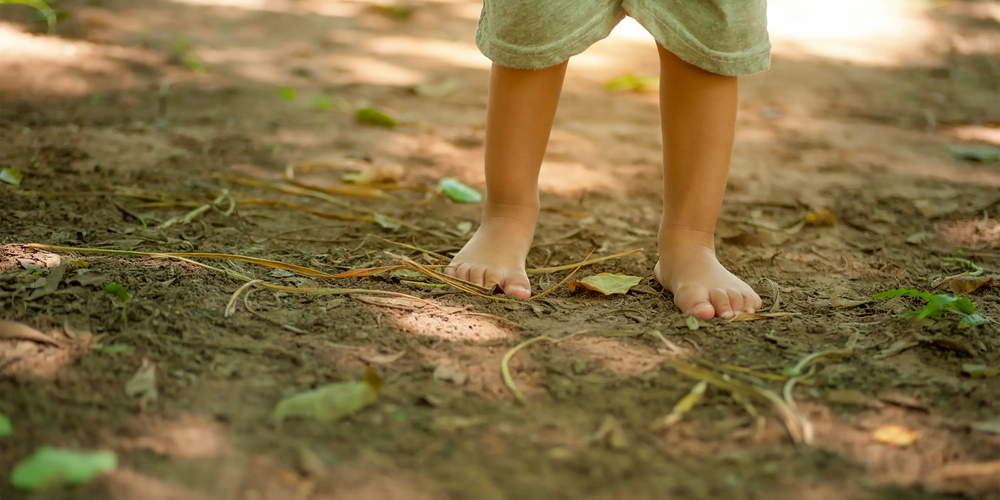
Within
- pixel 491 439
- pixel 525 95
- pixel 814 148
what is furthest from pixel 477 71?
pixel 491 439

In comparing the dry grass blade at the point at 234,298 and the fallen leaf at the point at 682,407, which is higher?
the fallen leaf at the point at 682,407

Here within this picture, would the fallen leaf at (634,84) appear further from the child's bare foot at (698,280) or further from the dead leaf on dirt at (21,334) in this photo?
the dead leaf on dirt at (21,334)

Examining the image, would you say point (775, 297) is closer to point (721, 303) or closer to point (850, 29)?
point (721, 303)

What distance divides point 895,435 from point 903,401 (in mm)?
96

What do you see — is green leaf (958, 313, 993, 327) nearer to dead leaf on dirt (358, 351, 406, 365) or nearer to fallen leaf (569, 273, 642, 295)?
fallen leaf (569, 273, 642, 295)

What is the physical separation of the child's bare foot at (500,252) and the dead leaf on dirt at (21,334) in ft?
2.34

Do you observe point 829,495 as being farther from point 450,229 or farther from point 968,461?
point 450,229

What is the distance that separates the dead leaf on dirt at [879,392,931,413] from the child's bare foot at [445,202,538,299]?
2.12ft

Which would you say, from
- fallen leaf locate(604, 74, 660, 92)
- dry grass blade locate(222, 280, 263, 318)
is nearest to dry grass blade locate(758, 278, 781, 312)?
dry grass blade locate(222, 280, 263, 318)

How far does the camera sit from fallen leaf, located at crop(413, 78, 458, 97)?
3.10m

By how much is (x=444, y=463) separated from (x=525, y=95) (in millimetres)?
799

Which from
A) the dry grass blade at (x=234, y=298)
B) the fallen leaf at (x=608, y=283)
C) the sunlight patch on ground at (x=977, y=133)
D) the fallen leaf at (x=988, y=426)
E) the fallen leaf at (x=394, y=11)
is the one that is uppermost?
the fallen leaf at (x=394, y=11)

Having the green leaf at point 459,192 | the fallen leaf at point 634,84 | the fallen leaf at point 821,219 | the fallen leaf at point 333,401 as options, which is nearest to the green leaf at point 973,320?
the fallen leaf at point 821,219

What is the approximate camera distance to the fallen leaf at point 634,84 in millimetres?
3281
